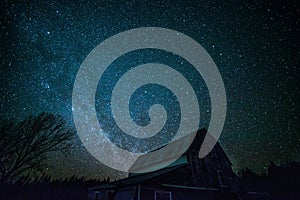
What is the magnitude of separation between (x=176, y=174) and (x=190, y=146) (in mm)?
4528

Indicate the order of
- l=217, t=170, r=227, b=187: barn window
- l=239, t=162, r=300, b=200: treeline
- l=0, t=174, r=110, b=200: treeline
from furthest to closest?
l=239, t=162, r=300, b=200: treeline, l=0, t=174, r=110, b=200: treeline, l=217, t=170, r=227, b=187: barn window

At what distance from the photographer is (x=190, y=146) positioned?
62.5ft

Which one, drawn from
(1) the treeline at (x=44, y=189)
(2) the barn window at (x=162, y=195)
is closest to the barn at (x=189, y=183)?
(2) the barn window at (x=162, y=195)

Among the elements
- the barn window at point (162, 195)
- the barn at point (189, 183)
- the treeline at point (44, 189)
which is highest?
the treeline at point (44, 189)

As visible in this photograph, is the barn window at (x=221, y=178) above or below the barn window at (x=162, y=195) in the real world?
above

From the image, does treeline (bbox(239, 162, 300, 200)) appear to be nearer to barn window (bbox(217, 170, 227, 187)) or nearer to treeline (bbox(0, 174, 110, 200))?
barn window (bbox(217, 170, 227, 187))

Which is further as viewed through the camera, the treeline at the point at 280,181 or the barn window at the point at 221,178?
the treeline at the point at 280,181

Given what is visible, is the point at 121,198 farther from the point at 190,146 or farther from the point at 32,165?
the point at 32,165

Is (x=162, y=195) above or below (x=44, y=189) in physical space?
below

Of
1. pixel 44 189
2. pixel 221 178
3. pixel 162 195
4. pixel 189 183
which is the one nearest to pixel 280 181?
pixel 221 178

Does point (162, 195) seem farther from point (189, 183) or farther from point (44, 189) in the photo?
point (44, 189)

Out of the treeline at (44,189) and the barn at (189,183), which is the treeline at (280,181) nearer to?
the barn at (189,183)

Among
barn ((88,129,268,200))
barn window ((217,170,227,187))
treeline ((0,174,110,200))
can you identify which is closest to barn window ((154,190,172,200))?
barn ((88,129,268,200))

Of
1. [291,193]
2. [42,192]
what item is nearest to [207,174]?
[291,193]
